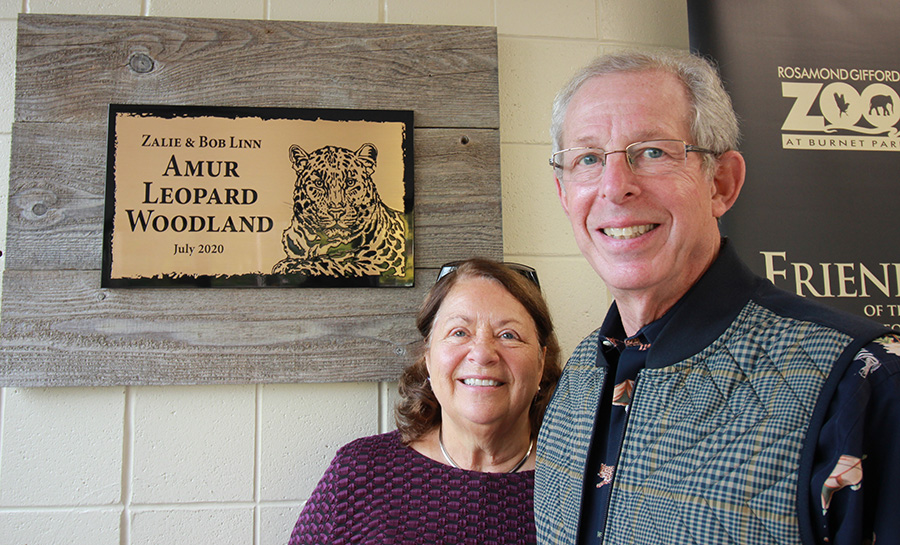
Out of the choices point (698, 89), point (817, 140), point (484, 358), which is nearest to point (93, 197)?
point (484, 358)

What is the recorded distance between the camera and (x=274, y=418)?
150cm

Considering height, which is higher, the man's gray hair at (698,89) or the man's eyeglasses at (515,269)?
the man's gray hair at (698,89)

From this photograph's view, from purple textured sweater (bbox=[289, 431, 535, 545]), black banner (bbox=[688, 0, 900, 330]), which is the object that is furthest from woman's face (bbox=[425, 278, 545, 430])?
black banner (bbox=[688, 0, 900, 330])

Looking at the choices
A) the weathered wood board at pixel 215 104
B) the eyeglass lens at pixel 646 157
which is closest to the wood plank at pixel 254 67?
the weathered wood board at pixel 215 104

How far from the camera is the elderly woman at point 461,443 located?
1250 mm

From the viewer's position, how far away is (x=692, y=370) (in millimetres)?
788

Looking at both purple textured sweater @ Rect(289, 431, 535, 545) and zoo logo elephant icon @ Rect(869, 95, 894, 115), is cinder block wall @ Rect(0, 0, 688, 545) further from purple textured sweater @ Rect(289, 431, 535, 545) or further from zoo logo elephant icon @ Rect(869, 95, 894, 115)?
zoo logo elephant icon @ Rect(869, 95, 894, 115)

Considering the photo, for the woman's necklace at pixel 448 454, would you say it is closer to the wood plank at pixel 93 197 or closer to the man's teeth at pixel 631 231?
the wood plank at pixel 93 197

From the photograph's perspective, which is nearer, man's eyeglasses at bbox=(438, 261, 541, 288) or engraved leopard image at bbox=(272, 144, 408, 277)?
man's eyeglasses at bbox=(438, 261, 541, 288)

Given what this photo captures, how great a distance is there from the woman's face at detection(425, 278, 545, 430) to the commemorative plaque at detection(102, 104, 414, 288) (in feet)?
0.85

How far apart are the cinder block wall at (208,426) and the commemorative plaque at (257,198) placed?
0.29 meters

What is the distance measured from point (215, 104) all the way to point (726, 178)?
1.29 meters

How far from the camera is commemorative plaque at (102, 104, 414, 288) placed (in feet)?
4.91

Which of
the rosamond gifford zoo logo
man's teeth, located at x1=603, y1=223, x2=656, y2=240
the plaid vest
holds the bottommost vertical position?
the plaid vest
